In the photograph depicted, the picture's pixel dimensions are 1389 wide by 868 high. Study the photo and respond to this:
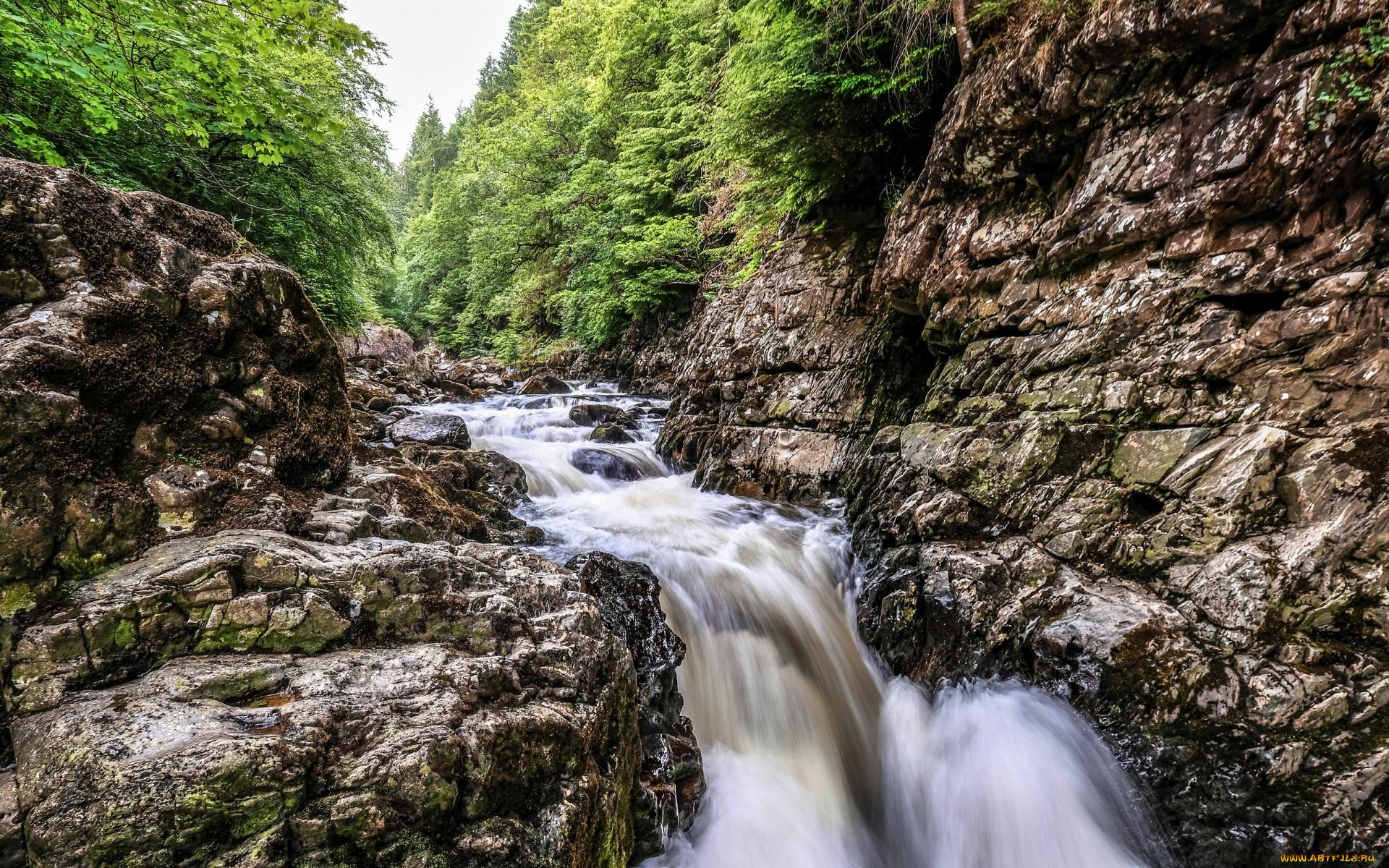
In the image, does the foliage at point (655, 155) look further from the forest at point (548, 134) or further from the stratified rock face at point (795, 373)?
the stratified rock face at point (795, 373)

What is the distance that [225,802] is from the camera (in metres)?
1.74

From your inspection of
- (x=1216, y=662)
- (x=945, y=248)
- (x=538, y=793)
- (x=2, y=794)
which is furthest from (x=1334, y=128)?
(x=2, y=794)

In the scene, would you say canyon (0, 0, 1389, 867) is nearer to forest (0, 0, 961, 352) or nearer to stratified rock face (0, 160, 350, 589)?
stratified rock face (0, 160, 350, 589)

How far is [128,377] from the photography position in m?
2.64

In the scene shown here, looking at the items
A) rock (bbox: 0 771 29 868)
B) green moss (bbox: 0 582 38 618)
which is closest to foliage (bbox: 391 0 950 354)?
green moss (bbox: 0 582 38 618)

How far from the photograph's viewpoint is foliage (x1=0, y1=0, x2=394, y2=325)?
3.59 meters

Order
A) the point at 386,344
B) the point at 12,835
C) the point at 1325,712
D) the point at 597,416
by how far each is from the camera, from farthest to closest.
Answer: the point at 386,344
the point at 597,416
the point at 1325,712
the point at 12,835

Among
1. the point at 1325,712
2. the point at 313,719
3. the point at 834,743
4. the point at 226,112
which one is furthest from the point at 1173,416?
the point at 226,112

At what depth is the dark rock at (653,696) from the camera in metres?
3.21

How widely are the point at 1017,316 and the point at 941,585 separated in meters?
3.04

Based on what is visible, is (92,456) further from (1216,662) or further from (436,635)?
(1216,662)

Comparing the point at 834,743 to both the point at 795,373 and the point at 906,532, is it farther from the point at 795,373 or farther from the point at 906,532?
the point at 795,373

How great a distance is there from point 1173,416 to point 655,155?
14894 mm

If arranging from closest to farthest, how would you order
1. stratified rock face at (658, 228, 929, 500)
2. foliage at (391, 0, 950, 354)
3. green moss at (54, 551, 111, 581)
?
green moss at (54, 551, 111, 581) → foliage at (391, 0, 950, 354) → stratified rock face at (658, 228, 929, 500)
